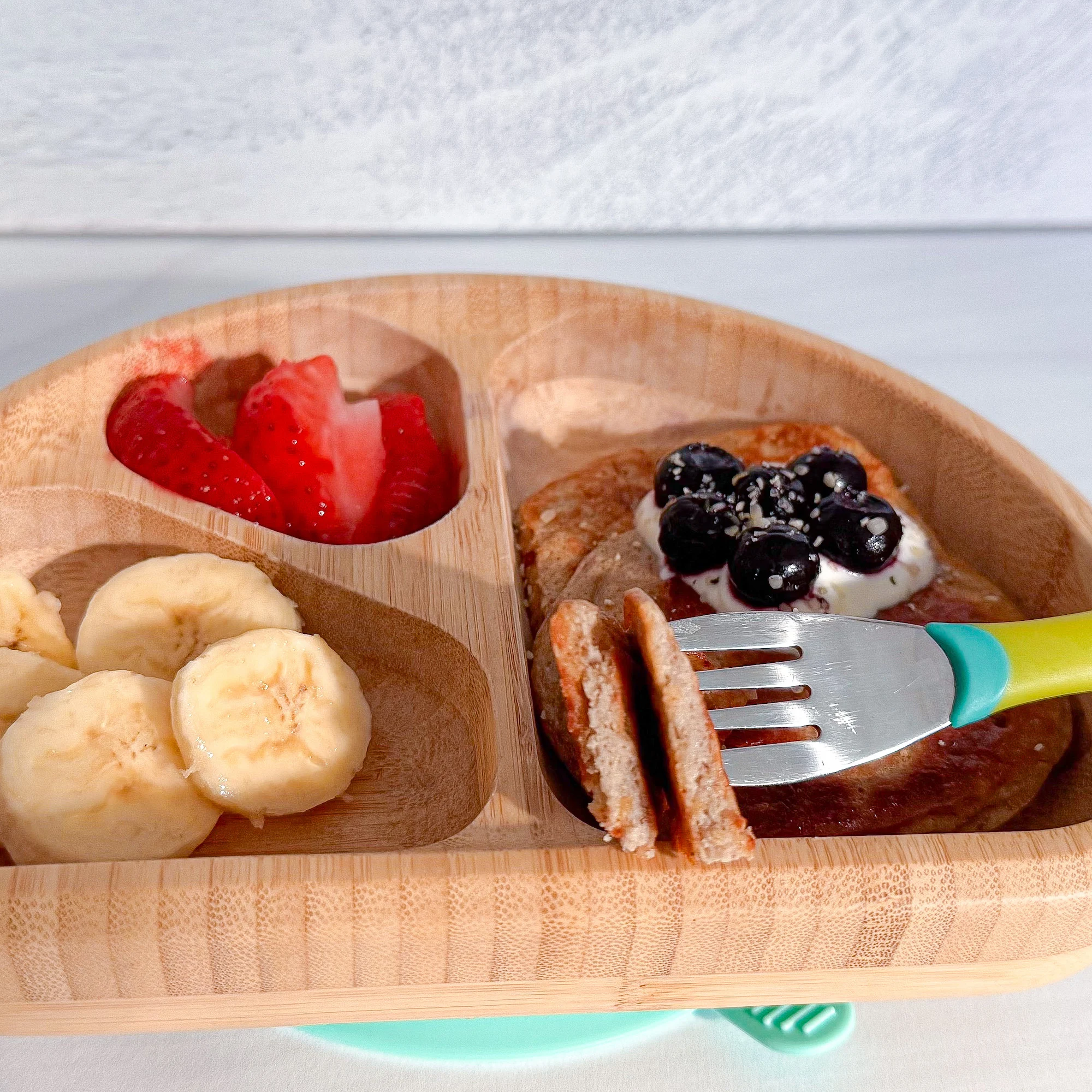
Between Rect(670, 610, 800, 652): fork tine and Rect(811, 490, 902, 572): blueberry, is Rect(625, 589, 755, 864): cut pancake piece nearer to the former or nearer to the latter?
Rect(670, 610, 800, 652): fork tine

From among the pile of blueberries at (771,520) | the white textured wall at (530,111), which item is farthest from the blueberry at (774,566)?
the white textured wall at (530,111)

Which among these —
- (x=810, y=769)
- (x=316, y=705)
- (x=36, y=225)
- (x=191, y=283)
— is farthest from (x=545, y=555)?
(x=36, y=225)

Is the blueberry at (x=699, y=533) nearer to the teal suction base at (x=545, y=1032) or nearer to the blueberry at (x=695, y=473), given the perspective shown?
the blueberry at (x=695, y=473)

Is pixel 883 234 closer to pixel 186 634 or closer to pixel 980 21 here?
pixel 980 21

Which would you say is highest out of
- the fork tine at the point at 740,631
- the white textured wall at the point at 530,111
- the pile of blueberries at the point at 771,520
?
the white textured wall at the point at 530,111

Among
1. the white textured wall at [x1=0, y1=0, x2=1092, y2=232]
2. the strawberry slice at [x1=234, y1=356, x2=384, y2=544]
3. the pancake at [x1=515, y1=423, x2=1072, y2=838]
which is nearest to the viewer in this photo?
the pancake at [x1=515, y1=423, x2=1072, y2=838]

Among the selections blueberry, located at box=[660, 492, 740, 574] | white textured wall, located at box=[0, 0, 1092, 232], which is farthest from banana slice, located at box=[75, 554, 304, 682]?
white textured wall, located at box=[0, 0, 1092, 232]

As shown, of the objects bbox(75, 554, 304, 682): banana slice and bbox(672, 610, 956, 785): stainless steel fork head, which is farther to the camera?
bbox(75, 554, 304, 682): banana slice

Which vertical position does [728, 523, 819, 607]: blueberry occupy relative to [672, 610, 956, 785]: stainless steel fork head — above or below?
above
